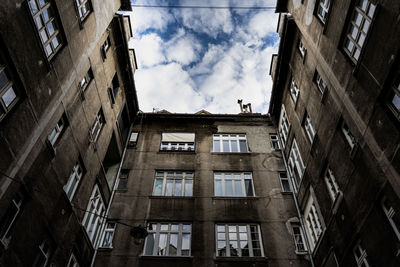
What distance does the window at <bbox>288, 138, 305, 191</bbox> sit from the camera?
A: 1684cm

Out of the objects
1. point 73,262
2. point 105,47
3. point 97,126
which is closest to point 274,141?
point 97,126

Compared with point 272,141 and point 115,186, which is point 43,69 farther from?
point 272,141

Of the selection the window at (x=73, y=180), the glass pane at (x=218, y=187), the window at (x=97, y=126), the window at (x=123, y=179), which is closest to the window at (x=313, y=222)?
the glass pane at (x=218, y=187)

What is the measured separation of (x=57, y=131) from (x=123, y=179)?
23.0 feet

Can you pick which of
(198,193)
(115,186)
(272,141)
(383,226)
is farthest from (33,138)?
(272,141)

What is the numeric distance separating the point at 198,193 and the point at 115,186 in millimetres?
4896

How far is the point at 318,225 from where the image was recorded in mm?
14312

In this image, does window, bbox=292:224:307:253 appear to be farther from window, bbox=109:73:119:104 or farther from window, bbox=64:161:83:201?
window, bbox=109:73:119:104

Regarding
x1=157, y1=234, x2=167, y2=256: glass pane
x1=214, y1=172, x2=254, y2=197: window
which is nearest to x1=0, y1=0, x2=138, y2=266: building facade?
x1=157, y1=234, x2=167, y2=256: glass pane

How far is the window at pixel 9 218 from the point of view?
8883mm

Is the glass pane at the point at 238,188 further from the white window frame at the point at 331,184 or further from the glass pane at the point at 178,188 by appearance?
the white window frame at the point at 331,184

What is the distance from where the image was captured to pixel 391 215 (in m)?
9.04

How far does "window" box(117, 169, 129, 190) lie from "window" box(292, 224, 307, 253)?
32.1ft

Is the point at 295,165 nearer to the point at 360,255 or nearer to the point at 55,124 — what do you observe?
the point at 360,255
